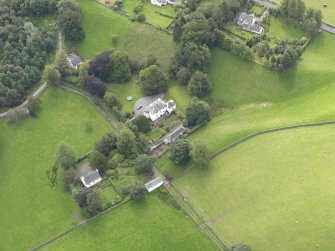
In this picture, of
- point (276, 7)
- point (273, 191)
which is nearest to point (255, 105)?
point (273, 191)

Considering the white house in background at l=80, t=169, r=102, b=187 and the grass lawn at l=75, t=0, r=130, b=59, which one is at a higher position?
the grass lawn at l=75, t=0, r=130, b=59

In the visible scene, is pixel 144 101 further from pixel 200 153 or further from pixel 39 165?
pixel 39 165

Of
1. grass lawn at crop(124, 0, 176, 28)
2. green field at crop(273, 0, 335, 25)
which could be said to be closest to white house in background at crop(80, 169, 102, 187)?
grass lawn at crop(124, 0, 176, 28)

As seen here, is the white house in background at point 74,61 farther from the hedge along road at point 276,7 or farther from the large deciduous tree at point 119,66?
the hedge along road at point 276,7

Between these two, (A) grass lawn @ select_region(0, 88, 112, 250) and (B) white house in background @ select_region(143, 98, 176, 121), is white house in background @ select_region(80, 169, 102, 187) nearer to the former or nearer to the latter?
(A) grass lawn @ select_region(0, 88, 112, 250)

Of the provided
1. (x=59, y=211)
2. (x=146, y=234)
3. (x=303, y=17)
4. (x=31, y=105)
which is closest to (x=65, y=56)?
(x=31, y=105)

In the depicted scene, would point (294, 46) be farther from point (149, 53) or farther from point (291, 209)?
point (291, 209)
